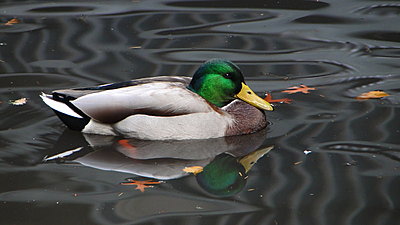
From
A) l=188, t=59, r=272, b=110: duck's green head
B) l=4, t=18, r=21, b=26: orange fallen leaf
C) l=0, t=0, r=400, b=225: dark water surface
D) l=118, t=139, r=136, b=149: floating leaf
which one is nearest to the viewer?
l=0, t=0, r=400, b=225: dark water surface

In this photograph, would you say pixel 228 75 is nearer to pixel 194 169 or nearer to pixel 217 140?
pixel 217 140

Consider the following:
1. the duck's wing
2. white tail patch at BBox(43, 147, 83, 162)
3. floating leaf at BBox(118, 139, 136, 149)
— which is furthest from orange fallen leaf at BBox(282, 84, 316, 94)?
white tail patch at BBox(43, 147, 83, 162)

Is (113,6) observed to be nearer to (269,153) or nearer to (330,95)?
(330,95)

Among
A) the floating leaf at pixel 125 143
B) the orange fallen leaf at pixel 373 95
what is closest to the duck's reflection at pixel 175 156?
the floating leaf at pixel 125 143

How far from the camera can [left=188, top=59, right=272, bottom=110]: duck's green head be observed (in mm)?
6855

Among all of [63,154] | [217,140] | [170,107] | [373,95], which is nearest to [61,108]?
[63,154]

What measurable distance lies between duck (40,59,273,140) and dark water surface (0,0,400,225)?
0.40 ft

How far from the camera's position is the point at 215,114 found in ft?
22.3

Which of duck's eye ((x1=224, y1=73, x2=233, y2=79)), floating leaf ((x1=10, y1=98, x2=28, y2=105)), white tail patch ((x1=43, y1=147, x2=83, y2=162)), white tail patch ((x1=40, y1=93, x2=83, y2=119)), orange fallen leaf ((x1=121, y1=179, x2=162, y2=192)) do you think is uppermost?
duck's eye ((x1=224, y1=73, x2=233, y2=79))

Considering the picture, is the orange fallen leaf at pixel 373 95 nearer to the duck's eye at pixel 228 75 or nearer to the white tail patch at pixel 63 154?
the duck's eye at pixel 228 75

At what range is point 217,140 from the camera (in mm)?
6793

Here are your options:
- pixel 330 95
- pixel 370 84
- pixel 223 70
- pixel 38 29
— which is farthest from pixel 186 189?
pixel 38 29

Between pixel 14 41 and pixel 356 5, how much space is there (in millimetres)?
4496

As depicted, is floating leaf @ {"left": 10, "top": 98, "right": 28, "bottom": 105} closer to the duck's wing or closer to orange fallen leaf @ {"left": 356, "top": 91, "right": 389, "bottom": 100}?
the duck's wing
